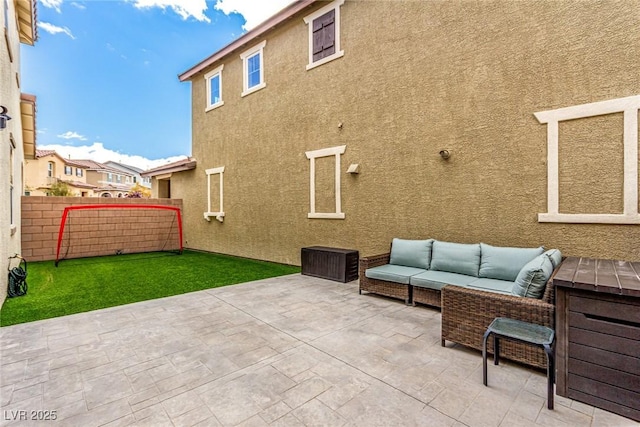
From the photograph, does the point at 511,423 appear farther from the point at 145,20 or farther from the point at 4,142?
the point at 145,20

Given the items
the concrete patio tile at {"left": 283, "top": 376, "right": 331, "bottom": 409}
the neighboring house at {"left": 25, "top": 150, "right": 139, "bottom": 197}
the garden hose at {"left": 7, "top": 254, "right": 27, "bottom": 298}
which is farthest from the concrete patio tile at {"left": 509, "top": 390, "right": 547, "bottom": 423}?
the neighboring house at {"left": 25, "top": 150, "right": 139, "bottom": 197}

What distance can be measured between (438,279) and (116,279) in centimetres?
731

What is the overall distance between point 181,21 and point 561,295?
63.4 ft

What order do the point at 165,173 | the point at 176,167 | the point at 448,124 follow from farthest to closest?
the point at 165,173 → the point at 176,167 → the point at 448,124

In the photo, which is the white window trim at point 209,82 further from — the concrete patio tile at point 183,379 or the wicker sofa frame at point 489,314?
the wicker sofa frame at point 489,314

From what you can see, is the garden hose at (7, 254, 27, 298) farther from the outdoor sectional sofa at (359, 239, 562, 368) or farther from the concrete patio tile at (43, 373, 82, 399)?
the outdoor sectional sofa at (359, 239, 562, 368)

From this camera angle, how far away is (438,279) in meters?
4.70

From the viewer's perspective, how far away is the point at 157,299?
5473mm

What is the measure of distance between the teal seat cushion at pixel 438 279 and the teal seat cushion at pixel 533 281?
116 centimetres

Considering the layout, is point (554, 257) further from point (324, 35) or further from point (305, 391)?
point (324, 35)

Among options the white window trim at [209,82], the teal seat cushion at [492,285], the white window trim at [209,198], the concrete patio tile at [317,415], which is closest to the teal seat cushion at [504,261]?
the teal seat cushion at [492,285]

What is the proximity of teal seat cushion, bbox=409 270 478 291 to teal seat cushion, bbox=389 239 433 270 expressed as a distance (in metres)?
0.45

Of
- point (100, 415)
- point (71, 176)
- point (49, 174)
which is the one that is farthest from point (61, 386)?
point (71, 176)

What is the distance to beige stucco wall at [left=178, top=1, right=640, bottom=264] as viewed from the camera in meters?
4.40
